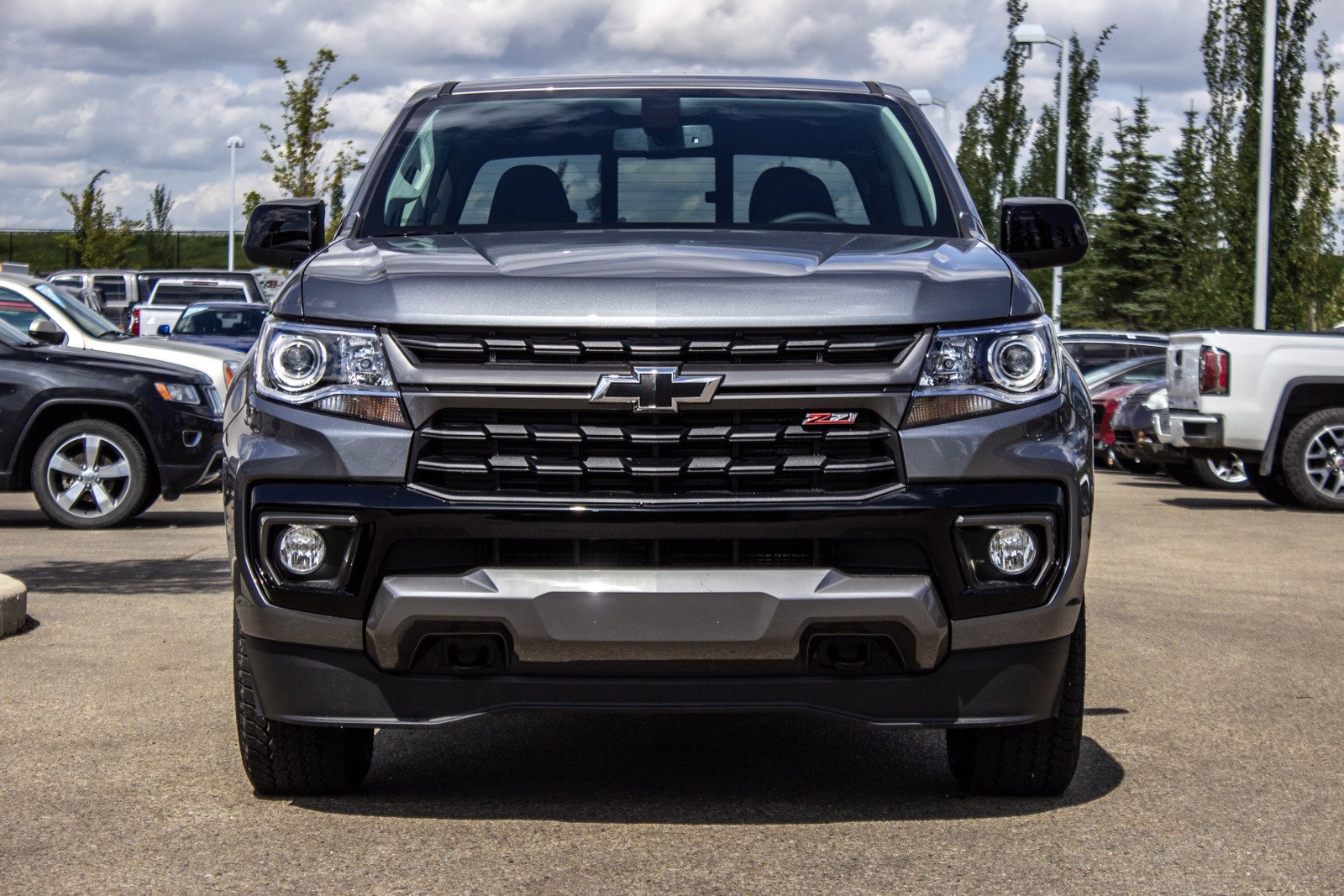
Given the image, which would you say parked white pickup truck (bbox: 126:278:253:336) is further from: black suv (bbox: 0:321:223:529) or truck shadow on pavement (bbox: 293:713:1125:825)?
truck shadow on pavement (bbox: 293:713:1125:825)

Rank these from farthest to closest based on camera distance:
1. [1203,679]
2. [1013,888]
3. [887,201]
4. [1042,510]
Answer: [1203,679]
[887,201]
[1042,510]
[1013,888]

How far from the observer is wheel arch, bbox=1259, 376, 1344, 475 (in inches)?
644

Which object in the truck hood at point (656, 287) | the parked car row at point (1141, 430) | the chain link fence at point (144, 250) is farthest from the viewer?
the chain link fence at point (144, 250)

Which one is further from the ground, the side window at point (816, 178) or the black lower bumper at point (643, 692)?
the side window at point (816, 178)

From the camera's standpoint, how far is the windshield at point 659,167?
5.75 metres

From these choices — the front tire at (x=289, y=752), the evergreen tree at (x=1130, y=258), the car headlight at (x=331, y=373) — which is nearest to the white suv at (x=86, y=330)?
the front tire at (x=289, y=752)

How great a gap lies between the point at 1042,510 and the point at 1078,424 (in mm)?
291

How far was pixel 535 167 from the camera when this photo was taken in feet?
19.4

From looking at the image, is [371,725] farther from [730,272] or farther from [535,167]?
[535,167]

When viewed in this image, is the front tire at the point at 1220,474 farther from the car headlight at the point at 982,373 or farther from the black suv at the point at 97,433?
the car headlight at the point at 982,373

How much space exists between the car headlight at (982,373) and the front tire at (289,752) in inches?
68.6

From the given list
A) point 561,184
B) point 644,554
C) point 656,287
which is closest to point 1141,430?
point 561,184

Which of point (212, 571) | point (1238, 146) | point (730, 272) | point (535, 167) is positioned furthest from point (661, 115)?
point (1238, 146)

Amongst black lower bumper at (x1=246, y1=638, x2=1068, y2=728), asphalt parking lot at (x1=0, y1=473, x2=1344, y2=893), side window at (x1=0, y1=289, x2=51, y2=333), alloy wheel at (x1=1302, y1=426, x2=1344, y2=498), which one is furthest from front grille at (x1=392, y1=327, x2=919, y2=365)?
alloy wheel at (x1=1302, y1=426, x2=1344, y2=498)
